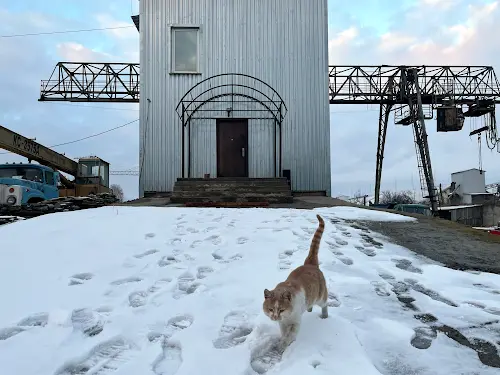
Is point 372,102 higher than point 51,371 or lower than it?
higher

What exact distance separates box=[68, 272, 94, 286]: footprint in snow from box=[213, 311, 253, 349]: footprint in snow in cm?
163

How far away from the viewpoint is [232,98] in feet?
43.8

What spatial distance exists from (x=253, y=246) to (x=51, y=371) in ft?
9.83

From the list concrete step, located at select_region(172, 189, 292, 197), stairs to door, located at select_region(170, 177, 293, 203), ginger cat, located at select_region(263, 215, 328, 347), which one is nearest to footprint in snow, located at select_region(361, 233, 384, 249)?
ginger cat, located at select_region(263, 215, 328, 347)

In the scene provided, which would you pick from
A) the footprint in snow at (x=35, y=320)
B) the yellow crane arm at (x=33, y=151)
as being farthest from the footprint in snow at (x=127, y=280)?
the yellow crane arm at (x=33, y=151)

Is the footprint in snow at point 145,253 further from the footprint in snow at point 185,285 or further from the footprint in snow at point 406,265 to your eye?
the footprint in snow at point 406,265

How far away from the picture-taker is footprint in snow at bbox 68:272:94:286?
357cm

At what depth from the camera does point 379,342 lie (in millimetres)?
2611

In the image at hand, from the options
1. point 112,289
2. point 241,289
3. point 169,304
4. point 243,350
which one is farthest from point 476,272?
point 112,289

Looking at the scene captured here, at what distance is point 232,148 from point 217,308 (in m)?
10.5

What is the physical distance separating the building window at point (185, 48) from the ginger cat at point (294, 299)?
39.3ft

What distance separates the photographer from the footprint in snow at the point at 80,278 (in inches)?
140

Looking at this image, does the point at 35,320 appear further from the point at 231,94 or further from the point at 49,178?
the point at 49,178

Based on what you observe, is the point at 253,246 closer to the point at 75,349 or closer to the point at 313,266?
the point at 313,266
